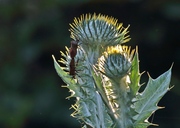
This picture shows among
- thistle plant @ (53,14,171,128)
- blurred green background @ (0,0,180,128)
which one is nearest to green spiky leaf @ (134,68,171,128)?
thistle plant @ (53,14,171,128)

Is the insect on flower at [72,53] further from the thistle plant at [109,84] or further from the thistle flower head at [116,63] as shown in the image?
the thistle flower head at [116,63]

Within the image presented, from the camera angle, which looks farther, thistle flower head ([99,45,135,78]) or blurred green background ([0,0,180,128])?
blurred green background ([0,0,180,128])

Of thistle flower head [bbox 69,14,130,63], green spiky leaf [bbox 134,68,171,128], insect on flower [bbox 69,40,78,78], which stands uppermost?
thistle flower head [bbox 69,14,130,63]

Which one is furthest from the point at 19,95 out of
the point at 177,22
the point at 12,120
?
the point at 177,22

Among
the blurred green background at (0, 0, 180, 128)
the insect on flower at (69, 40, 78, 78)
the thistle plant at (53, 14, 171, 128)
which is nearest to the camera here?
the thistle plant at (53, 14, 171, 128)

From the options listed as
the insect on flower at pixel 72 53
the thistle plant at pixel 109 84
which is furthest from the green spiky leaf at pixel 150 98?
the insect on flower at pixel 72 53

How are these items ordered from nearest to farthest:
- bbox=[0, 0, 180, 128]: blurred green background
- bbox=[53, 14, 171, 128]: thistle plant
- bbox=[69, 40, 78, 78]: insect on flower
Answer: bbox=[53, 14, 171, 128]: thistle plant → bbox=[69, 40, 78, 78]: insect on flower → bbox=[0, 0, 180, 128]: blurred green background

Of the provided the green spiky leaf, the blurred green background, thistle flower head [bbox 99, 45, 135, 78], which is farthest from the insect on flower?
the blurred green background

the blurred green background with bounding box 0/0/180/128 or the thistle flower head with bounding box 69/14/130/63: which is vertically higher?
the blurred green background with bounding box 0/0/180/128

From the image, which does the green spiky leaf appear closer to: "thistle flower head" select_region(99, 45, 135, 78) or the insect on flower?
"thistle flower head" select_region(99, 45, 135, 78)
